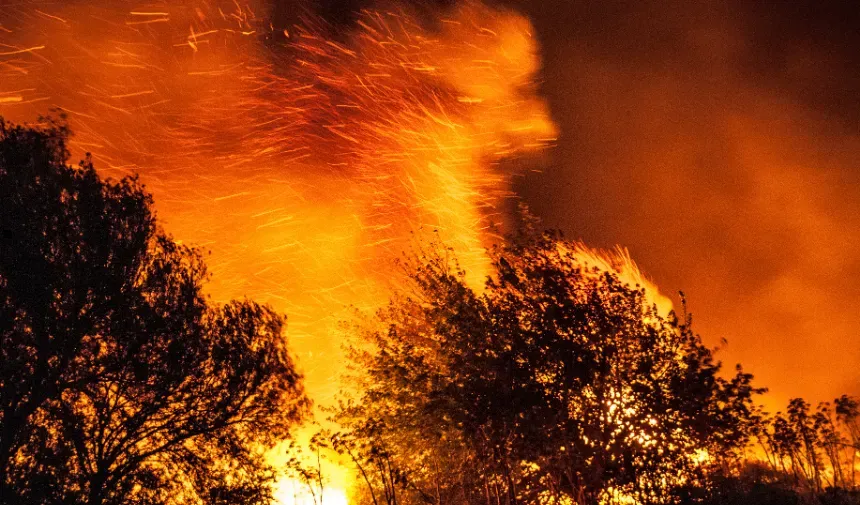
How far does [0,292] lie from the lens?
18938 millimetres

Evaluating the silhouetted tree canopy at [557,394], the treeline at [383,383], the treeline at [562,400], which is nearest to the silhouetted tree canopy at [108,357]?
the treeline at [383,383]

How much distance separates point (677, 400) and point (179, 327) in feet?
49.6

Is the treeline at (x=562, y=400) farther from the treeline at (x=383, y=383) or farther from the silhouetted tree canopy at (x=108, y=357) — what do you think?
the silhouetted tree canopy at (x=108, y=357)

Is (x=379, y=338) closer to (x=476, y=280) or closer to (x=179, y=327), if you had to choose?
(x=179, y=327)

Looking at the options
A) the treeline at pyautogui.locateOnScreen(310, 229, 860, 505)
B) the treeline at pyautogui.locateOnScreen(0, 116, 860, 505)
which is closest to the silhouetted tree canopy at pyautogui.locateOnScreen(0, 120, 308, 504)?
the treeline at pyautogui.locateOnScreen(0, 116, 860, 505)

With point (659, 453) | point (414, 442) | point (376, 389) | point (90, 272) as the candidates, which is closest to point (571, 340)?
point (659, 453)

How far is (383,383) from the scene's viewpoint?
25.0 metres

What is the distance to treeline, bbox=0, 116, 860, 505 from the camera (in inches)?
752

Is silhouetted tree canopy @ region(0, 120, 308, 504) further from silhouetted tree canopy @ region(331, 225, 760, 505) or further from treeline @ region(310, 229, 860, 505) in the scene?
silhouetted tree canopy @ region(331, 225, 760, 505)

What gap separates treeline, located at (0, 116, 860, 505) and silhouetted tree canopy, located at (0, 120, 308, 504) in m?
0.06

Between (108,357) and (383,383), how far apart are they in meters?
9.13

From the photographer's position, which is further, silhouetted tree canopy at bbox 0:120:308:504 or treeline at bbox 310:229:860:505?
treeline at bbox 310:229:860:505

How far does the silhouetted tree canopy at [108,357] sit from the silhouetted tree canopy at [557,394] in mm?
4903

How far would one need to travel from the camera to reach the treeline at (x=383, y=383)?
19.1 meters
